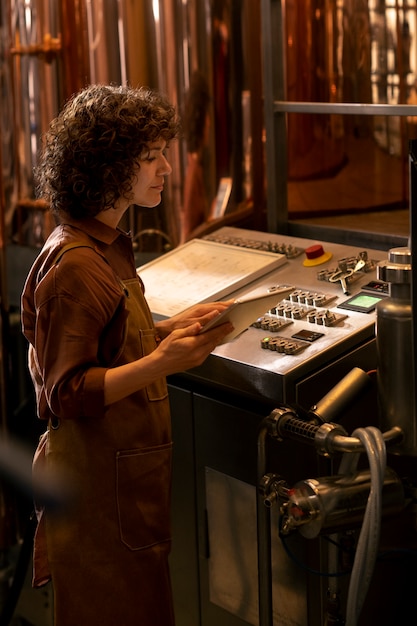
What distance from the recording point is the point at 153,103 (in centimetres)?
202

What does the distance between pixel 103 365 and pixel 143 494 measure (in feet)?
0.94

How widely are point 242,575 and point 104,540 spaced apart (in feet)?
1.61

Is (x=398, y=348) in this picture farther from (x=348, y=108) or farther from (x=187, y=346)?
(x=348, y=108)

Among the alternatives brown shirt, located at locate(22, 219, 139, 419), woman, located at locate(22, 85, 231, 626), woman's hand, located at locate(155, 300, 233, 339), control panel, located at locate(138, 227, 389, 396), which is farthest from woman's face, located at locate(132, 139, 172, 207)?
control panel, located at locate(138, 227, 389, 396)

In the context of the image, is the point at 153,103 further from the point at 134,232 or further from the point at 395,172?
the point at 395,172

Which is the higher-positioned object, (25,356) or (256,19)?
(256,19)

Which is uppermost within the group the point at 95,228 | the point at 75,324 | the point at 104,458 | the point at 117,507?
the point at 95,228

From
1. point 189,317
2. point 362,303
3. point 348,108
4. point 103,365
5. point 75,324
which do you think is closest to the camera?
point 75,324

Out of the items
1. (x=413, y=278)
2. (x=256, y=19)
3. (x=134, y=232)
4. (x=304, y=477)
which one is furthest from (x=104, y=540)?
(x=256, y=19)

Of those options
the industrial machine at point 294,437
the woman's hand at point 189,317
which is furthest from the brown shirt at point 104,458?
the industrial machine at point 294,437

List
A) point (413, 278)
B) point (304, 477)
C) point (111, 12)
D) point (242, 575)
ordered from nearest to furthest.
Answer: point (413, 278) → point (304, 477) → point (242, 575) → point (111, 12)

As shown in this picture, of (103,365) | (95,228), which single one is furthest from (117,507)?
(95,228)

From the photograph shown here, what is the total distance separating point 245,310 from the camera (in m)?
1.97

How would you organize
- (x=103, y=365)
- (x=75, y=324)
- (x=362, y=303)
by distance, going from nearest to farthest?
(x=75, y=324)
(x=103, y=365)
(x=362, y=303)
